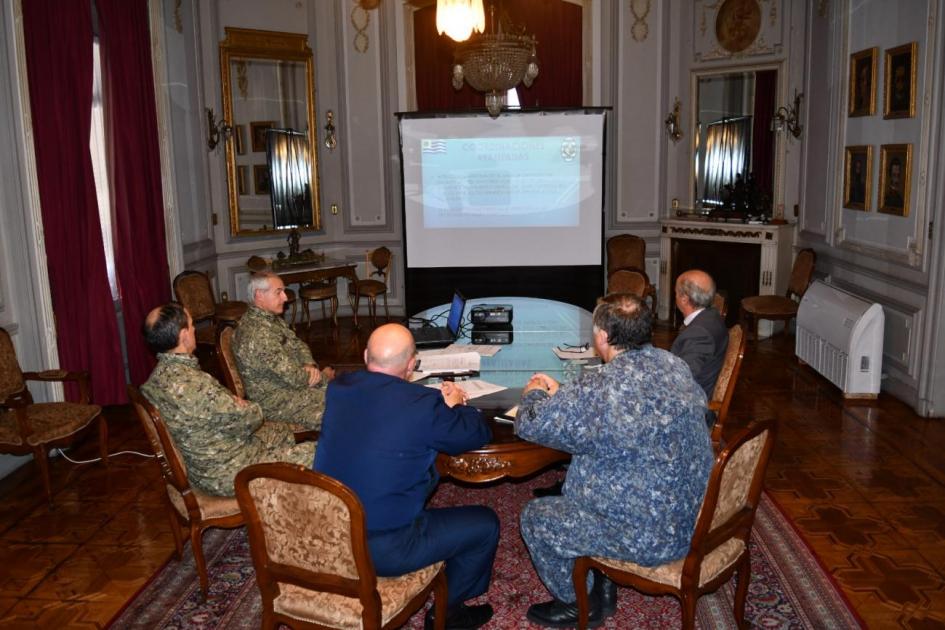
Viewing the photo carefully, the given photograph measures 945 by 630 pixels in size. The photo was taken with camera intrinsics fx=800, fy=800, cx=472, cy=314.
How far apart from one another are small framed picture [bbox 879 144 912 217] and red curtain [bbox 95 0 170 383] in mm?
5413

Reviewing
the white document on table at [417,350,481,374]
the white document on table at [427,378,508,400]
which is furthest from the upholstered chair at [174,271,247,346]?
the white document on table at [427,378,508,400]

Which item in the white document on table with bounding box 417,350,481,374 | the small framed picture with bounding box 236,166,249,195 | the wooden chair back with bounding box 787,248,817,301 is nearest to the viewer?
the white document on table with bounding box 417,350,481,374

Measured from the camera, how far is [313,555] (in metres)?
2.28

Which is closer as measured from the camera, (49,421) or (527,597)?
(527,597)

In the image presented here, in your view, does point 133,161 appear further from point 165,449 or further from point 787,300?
point 787,300

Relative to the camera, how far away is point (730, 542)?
2.69 m

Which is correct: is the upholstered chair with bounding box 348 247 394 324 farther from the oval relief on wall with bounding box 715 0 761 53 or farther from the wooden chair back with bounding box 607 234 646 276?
the oval relief on wall with bounding box 715 0 761 53

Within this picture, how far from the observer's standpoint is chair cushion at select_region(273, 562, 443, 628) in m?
2.35

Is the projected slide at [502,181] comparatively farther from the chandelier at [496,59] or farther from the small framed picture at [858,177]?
the chandelier at [496,59]

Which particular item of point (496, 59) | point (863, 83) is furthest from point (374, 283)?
point (863, 83)

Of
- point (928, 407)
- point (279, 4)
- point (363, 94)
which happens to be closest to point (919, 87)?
point (928, 407)

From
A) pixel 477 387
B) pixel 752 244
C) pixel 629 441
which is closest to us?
pixel 629 441

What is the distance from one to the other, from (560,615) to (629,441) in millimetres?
898

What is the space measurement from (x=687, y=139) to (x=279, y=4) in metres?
4.33
